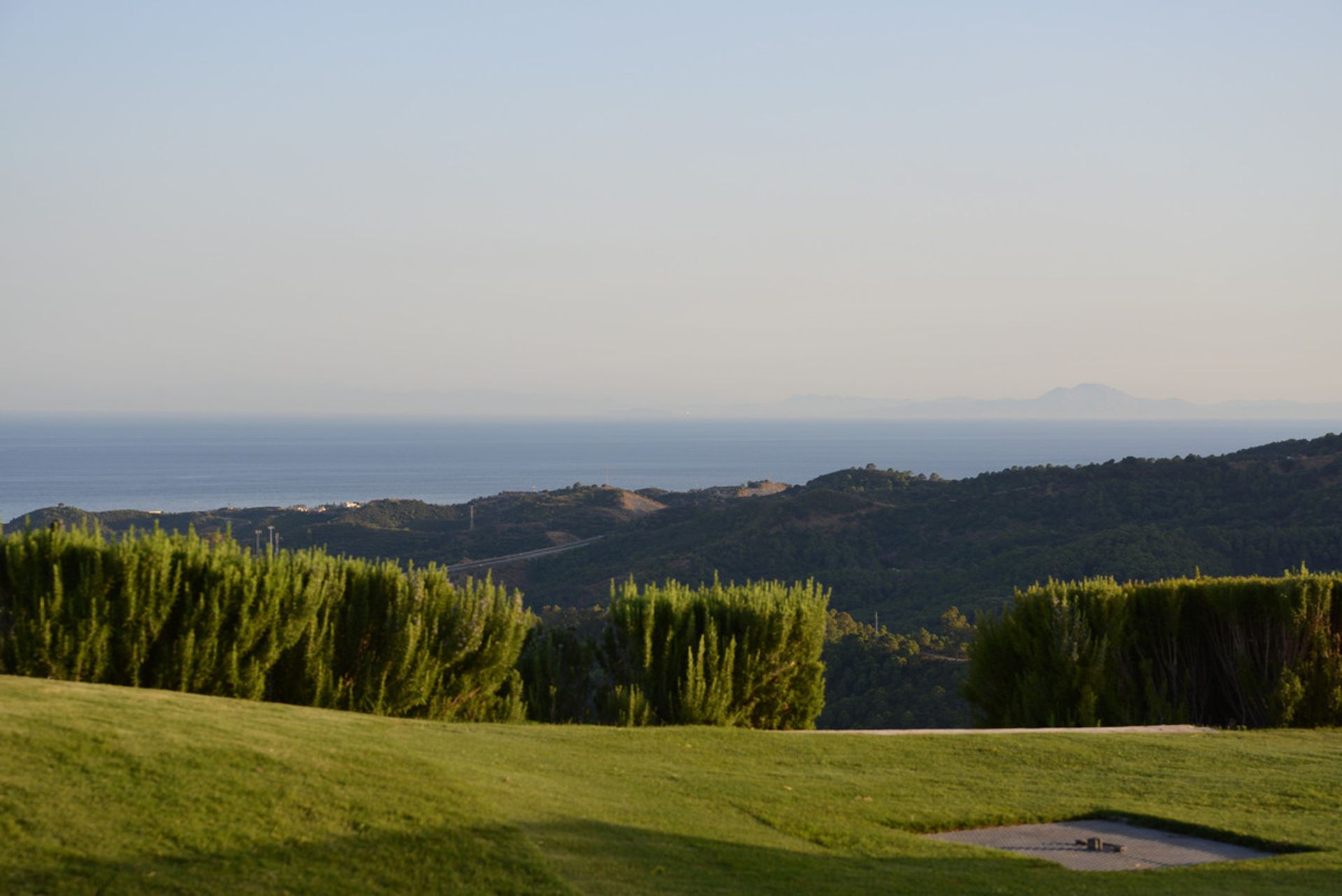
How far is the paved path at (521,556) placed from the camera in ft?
169

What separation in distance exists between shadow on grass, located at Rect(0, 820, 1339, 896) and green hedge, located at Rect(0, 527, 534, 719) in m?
4.39

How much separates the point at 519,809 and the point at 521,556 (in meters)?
49.2

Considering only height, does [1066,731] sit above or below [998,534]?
above

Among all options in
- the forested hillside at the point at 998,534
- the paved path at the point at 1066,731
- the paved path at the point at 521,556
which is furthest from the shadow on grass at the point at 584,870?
the paved path at the point at 521,556

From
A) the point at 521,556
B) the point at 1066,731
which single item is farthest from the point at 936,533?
the point at 1066,731

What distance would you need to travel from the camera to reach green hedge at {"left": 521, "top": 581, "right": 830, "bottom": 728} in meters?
11.5

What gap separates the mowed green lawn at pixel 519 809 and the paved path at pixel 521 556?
42095 mm

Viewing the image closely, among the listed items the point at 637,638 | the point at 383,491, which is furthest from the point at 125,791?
the point at 383,491

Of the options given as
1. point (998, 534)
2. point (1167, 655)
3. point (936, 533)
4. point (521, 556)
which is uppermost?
point (1167, 655)

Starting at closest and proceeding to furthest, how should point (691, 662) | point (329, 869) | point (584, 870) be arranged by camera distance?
point (329, 869), point (584, 870), point (691, 662)

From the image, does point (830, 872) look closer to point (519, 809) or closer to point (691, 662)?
point (519, 809)

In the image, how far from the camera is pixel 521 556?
5509 centimetres

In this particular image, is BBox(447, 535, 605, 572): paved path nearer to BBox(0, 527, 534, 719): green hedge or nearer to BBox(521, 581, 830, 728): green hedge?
BBox(521, 581, 830, 728): green hedge

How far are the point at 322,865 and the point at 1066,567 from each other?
33.9 m
